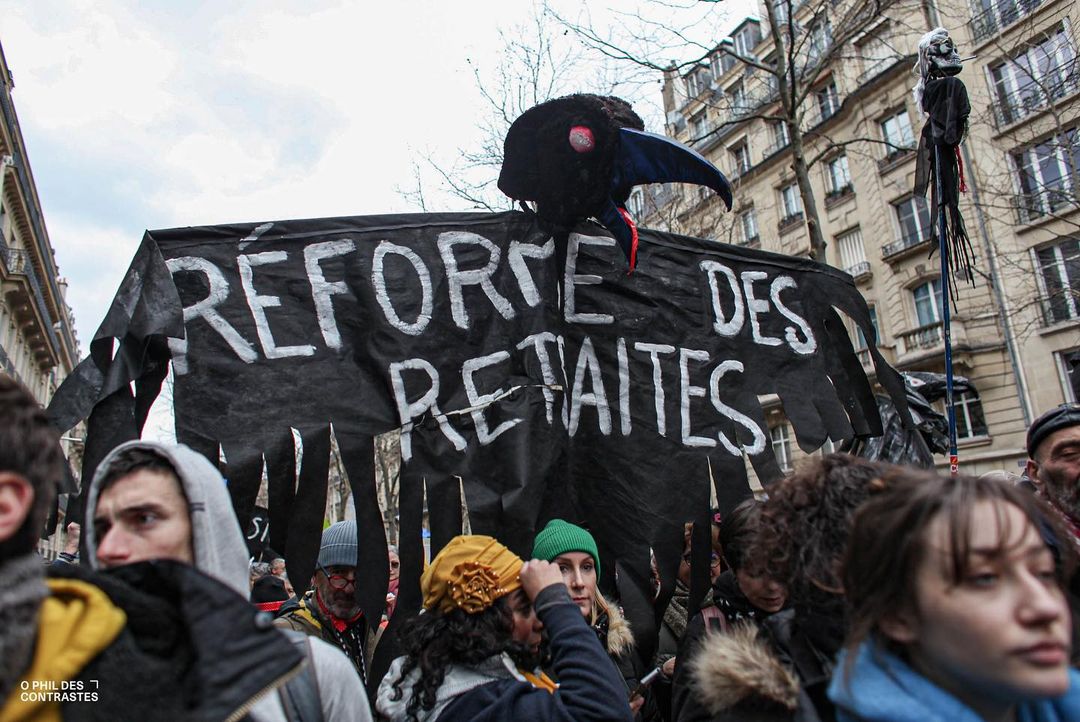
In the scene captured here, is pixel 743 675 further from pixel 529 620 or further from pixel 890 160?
pixel 890 160

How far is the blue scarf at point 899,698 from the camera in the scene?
43.7 inches

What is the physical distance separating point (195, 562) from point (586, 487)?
68.3 inches

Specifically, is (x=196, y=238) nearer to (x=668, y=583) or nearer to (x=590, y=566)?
(x=590, y=566)

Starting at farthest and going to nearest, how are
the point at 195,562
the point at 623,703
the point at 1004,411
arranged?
the point at 1004,411 → the point at 623,703 → the point at 195,562

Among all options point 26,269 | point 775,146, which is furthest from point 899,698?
point 26,269

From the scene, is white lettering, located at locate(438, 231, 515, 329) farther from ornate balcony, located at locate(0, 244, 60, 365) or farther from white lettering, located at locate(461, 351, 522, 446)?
ornate balcony, located at locate(0, 244, 60, 365)

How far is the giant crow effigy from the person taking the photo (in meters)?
2.40

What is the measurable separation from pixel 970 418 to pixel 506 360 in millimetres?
20714

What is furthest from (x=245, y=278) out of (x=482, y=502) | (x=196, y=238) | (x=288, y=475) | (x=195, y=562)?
(x=195, y=562)

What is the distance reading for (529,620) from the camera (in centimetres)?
218

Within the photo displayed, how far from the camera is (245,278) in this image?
8.55 ft

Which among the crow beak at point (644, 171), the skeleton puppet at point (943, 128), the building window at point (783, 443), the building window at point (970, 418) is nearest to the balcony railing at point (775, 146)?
the building window at point (783, 443)

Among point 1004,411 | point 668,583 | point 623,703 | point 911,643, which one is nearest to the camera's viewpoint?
point 911,643

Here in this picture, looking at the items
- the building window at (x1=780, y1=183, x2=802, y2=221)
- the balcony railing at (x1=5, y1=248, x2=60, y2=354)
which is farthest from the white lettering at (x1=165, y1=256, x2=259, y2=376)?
the balcony railing at (x1=5, y1=248, x2=60, y2=354)
